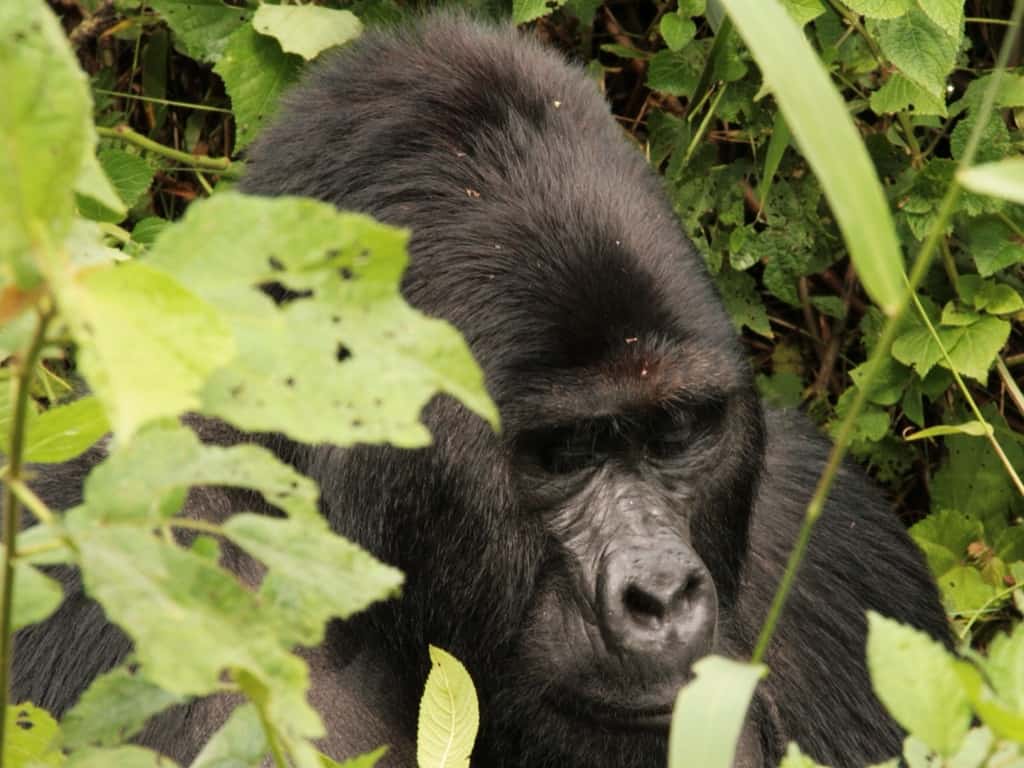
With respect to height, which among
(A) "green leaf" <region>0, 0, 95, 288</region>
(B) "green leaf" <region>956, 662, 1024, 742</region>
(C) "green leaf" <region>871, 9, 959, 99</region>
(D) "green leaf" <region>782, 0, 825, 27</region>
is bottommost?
(C) "green leaf" <region>871, 9, 959, 99</region>

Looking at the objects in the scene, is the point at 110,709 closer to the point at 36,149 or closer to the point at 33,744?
the point at 33,744

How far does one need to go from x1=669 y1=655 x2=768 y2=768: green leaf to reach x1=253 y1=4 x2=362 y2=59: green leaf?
2523 mm

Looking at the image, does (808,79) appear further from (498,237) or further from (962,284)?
(962,284)

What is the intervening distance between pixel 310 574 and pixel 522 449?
149 cm

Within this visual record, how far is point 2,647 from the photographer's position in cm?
106

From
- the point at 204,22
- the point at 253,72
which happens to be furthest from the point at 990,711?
the point at 204,22

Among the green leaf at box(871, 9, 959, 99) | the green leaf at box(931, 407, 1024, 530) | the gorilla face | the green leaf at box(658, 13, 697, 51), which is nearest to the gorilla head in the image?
the gorilla face

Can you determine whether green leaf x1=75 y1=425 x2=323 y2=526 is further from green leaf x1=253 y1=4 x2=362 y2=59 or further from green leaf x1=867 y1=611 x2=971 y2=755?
green leaf x1=253 y1=4 x2=362 y2=59

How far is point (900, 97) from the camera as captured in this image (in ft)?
12.1

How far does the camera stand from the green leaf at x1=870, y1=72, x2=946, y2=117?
3672 millimetres

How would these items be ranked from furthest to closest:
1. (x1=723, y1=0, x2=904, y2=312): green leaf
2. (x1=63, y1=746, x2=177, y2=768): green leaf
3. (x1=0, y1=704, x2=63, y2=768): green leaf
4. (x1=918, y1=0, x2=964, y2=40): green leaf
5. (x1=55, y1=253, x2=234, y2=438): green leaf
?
(x1=918, y1=0, x2=964, y2=40): green leaf < (x1=0, y1=704, x2=63, y2=768): green leaf < (x1=63, y1=746, x2=177, y2=768): green leaf < (x1=723, y1=0, x2=904, y2=312): green leaf < (x1=55, y1=253, x2=234, y2=438): green leaf

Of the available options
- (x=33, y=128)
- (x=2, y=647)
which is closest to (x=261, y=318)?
(x=33, y=128)

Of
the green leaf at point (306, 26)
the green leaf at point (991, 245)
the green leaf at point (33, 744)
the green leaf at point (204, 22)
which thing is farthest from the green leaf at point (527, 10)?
the green leaf at point (33, 744)

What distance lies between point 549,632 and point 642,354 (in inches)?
17.5
